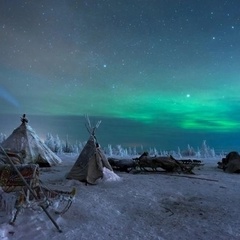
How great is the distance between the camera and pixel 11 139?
18047 millimetres

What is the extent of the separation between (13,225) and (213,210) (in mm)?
5114

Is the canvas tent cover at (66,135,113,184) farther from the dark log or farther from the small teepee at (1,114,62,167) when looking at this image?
the small teepee at (1,114,62,167)

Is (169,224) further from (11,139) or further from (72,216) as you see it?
(11,139)

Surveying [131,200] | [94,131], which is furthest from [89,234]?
[94,131]

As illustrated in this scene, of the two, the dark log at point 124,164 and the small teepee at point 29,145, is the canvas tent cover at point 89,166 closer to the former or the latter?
the dark log at point 124,164

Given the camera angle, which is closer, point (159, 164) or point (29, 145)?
point (159, 164)

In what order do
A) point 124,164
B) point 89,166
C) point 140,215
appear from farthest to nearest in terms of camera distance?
point 124,164, point 89,166, point 140,215

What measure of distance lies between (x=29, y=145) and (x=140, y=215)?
12975 mm

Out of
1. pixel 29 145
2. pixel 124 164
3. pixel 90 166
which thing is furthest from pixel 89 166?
pixel 29 145

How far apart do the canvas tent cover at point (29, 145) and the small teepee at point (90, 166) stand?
19.6ft

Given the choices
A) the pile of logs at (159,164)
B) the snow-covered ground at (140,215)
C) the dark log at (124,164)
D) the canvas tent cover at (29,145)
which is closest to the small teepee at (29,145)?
the canvas tent cover at (29,145)

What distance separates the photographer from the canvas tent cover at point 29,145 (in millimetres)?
17578

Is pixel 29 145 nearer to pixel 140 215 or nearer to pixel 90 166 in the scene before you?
pixel 90 166

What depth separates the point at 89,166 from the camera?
1182cm
